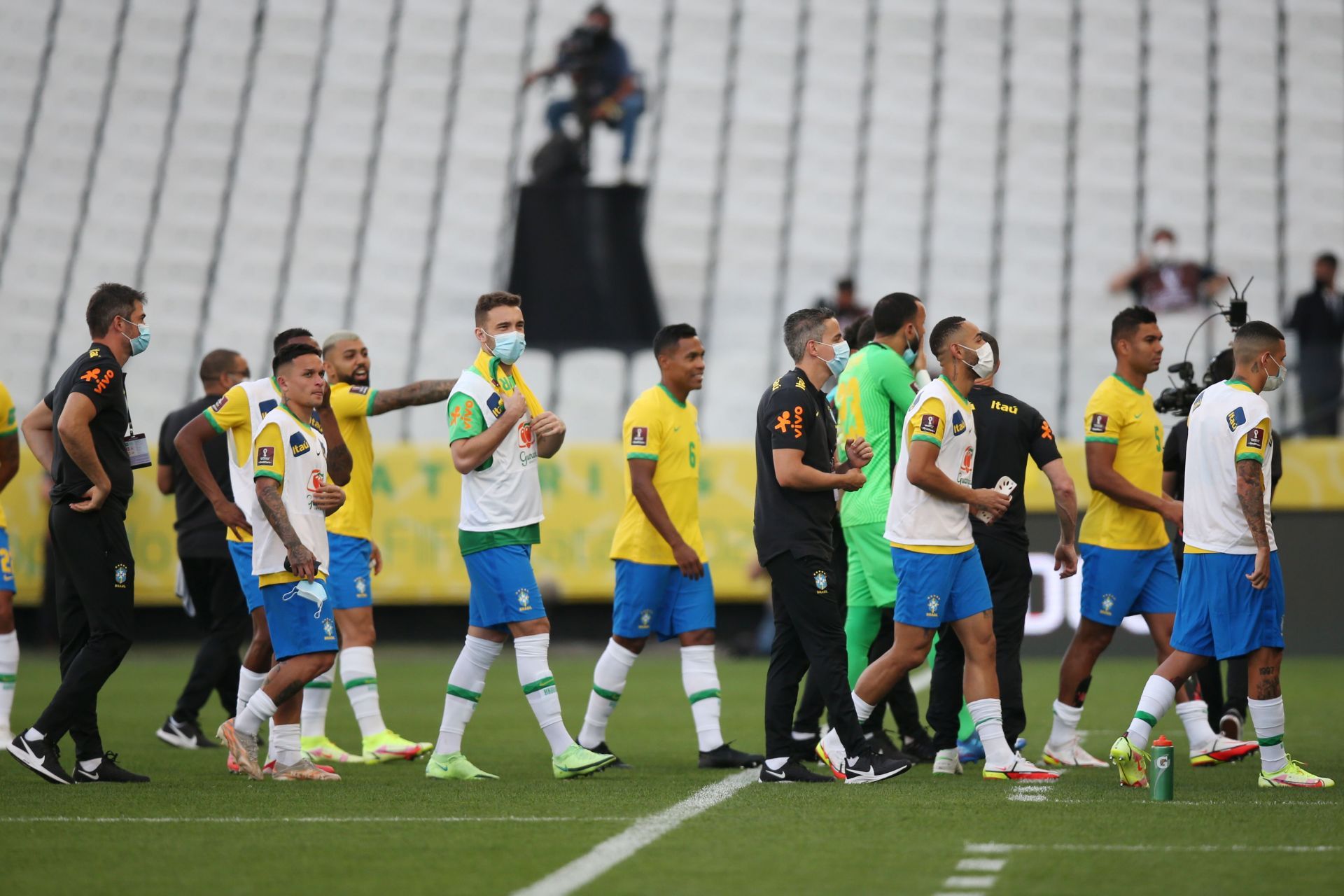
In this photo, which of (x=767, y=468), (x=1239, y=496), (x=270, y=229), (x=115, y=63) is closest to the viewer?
(x=1239, y=496)

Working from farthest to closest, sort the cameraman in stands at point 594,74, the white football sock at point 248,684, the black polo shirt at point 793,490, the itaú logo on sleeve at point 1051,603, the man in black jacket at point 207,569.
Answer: the cameraman in stands at point 594,74 < the itaú logo on sleeve at point 1051,603 < the man in black jacket at point 207,569 < the white football sock at point 248,684 < the black polo shirt at point 793,490

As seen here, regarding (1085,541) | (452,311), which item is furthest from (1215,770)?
(452,311)

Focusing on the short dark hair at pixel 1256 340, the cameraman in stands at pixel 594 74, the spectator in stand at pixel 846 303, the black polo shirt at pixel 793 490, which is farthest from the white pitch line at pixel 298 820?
the cameraman in stands at pixel 594 74

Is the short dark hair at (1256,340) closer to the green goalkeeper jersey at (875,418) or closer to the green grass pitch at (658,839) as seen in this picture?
the green goalkeeper jersey at (875,418)

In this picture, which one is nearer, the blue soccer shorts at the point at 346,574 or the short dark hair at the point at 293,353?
the short dark hair at the point at 293,353

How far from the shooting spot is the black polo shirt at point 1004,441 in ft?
27.5

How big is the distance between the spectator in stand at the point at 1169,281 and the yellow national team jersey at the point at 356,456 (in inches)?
535

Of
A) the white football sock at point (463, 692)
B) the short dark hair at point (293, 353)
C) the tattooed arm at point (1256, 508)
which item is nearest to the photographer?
the tattooed arm at point (1256, 508)

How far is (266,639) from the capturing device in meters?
8.71

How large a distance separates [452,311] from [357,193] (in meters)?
3.76

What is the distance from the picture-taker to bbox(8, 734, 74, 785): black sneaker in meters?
7.63

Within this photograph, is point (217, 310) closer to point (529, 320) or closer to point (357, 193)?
point (357, 193)

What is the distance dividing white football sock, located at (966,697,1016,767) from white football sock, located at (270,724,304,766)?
313 centimetres

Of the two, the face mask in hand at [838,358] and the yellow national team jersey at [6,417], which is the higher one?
the face mask in hand at [838,358]
